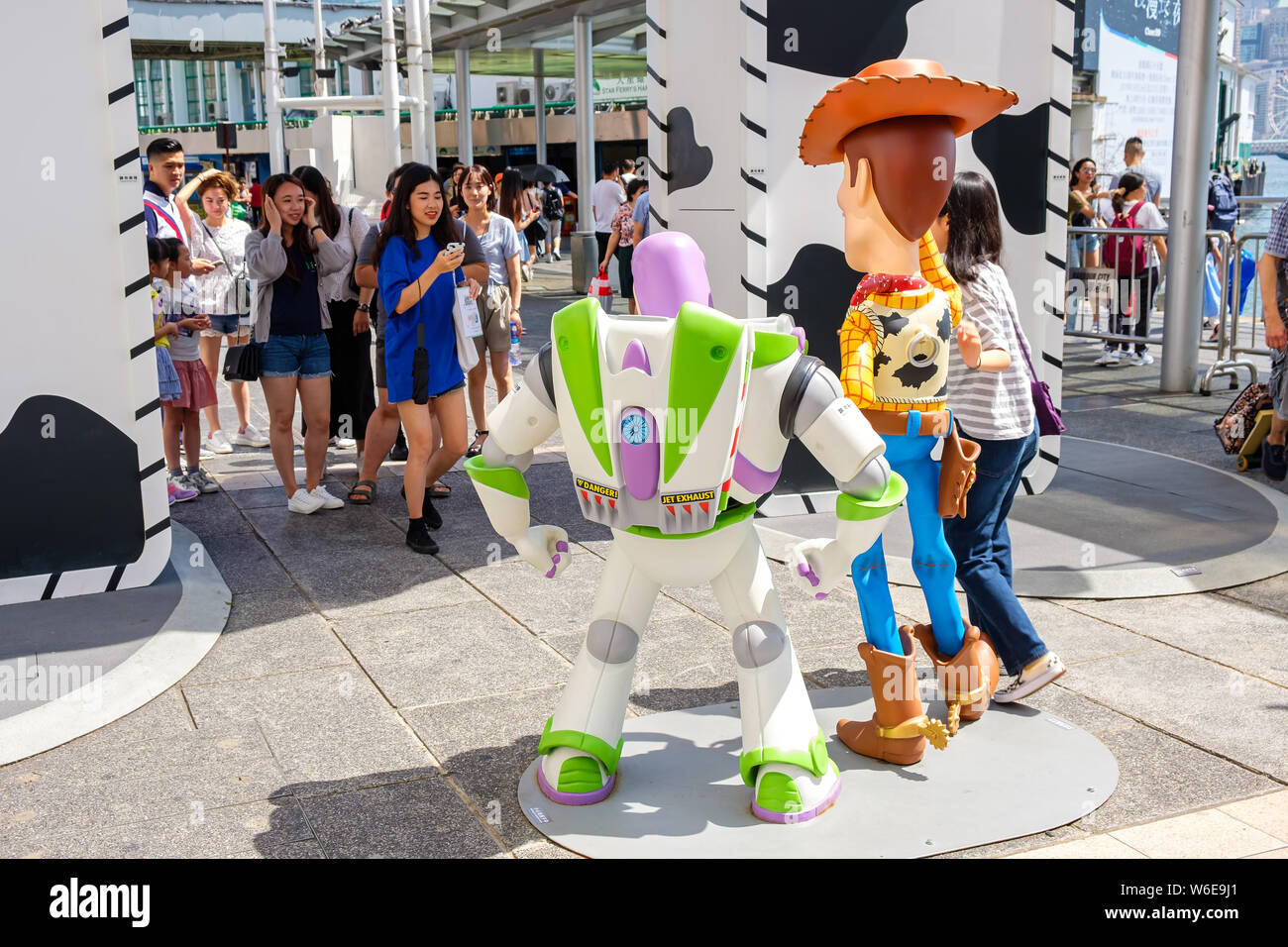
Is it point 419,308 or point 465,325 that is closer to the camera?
point 419,308

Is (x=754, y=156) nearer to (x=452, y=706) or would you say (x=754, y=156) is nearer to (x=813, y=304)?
(x=813, y=304)

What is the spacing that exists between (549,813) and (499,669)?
1.30m

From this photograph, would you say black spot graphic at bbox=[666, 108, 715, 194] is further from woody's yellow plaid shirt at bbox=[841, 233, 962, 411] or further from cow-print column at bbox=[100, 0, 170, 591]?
woody's yellow plaid shirt at bbox=[841, 233, 962, 411]

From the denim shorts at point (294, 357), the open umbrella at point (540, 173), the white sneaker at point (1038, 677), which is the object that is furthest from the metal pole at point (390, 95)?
the open umbrella at point (540, 173)

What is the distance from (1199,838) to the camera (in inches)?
138

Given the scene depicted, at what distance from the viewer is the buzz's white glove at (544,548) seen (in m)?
3.85

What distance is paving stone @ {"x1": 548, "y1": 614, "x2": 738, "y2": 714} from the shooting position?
4.64 m

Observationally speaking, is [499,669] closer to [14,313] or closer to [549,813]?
[549,813]

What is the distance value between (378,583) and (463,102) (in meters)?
20.9

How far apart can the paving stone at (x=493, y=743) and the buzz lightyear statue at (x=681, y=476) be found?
0.51ft

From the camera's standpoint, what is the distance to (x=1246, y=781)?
3.87m

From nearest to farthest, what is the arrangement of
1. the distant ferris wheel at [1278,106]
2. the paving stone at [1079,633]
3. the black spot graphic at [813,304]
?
1. the paving stone at [1079,633]
2. the black spot graphic at [813,304]
3. the distant ferris wheel at [1278,106]

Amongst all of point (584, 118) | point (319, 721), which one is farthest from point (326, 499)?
point (584, 118)

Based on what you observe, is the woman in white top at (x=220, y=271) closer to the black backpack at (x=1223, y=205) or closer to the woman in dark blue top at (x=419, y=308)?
the woman in dark blue top at (x=419, y=308)
